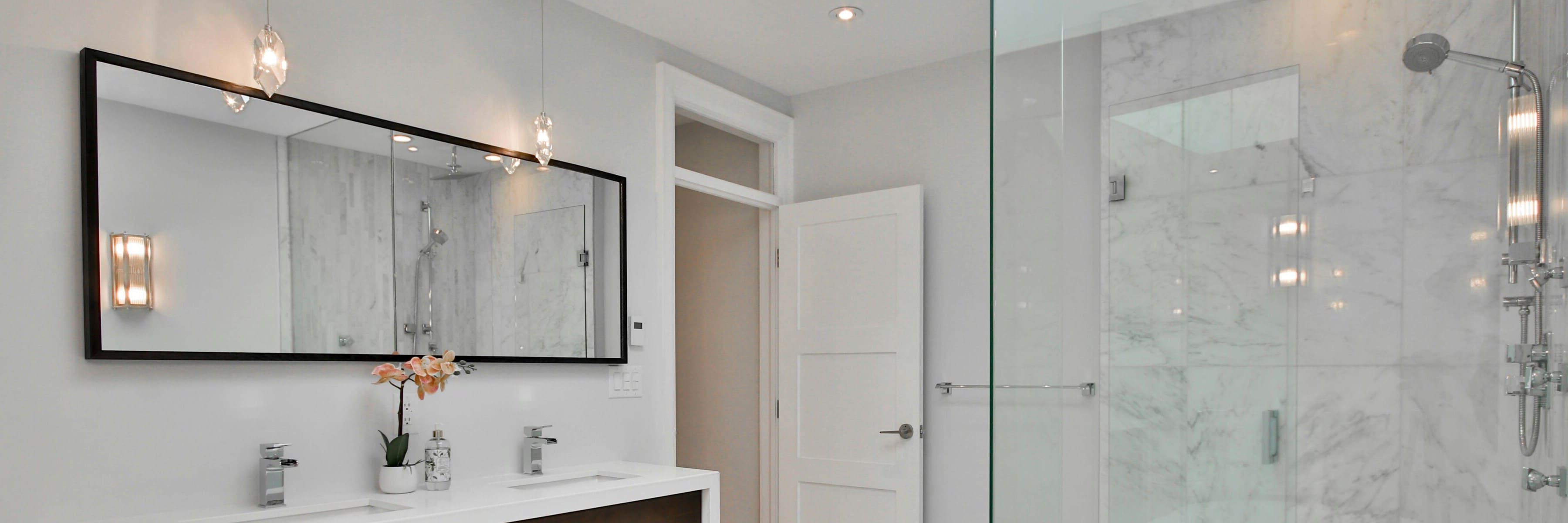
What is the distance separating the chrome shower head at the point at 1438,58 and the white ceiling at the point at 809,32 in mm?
1655

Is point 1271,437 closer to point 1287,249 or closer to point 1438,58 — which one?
point 1287,249

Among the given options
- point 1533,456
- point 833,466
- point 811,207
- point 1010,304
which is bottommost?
point 833,466

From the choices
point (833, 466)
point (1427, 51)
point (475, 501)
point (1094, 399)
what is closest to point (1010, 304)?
point (1094, 399)

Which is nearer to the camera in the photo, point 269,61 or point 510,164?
point 269,61

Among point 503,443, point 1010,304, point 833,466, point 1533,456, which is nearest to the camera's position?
point 1533,456

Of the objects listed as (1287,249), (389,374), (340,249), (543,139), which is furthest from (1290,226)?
(340,249)

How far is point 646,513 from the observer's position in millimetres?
2506

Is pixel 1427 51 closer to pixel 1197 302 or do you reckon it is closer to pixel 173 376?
pixel 1197 302

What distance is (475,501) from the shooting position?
2150 millimetres

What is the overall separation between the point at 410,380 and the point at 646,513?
0.70 m

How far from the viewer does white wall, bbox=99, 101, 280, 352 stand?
187cm

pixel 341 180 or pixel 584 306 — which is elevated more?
pixel 341 180

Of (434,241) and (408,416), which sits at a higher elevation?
(434,241)

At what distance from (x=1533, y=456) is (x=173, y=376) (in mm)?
2465
